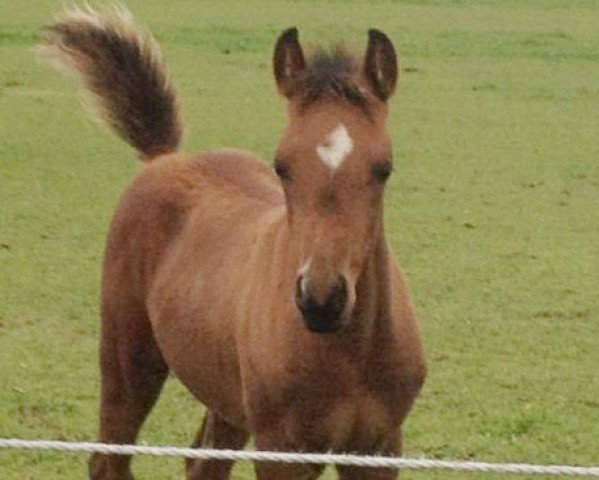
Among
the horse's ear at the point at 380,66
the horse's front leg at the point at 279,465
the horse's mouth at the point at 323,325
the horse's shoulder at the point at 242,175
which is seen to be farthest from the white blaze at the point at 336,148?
the horse's shoulder at the point at 242,175

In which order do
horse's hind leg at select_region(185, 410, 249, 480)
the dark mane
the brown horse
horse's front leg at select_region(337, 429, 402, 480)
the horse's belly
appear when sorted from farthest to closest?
horse's hind leg at select_region(185, 410, 249, 480) → the horse's belly → horse's front leg at select_region(337, 429, 402, 480) → the dark mane → the brown horse

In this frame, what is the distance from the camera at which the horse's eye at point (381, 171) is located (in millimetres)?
3689

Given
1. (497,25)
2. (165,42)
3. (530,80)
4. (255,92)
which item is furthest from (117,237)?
(497,25)

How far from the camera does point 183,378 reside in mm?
4801

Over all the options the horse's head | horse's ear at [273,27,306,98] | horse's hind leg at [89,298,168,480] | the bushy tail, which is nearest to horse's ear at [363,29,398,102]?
the horse's head

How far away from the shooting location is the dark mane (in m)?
3.83

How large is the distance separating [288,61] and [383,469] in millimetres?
1166

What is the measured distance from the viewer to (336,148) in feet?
12.1

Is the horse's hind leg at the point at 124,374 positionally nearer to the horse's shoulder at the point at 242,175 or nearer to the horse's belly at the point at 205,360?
the horse's belly at the point at 205,360

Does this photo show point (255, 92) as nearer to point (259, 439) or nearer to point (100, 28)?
point (100, 28)

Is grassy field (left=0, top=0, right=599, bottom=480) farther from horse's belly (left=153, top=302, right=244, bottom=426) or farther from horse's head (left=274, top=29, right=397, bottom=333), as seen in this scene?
horse's belly (left=153, top=302, right=244, bottom=426)

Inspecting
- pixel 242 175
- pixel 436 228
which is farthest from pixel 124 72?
pixel 436 228

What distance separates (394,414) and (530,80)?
14.3 metres

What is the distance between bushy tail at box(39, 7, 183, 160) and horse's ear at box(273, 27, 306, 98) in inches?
72.9
